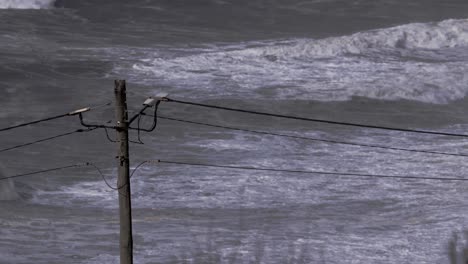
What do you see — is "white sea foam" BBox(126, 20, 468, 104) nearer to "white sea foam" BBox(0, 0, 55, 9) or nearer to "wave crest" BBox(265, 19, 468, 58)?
"wave crest" BBox(265, 19, 468, 58)

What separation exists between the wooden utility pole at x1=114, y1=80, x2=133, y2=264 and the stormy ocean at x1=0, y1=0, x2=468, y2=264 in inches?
189

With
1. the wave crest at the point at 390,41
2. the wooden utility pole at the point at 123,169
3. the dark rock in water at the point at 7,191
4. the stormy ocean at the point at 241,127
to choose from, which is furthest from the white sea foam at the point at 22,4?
the wooden utility pole at the point at 123,169

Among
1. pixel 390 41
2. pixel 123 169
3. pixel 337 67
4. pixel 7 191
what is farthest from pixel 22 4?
pixel 123 169

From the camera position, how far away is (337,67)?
33469mm

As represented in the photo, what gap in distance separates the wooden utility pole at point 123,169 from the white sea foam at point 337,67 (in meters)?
18.8

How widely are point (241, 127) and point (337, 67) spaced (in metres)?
8.48

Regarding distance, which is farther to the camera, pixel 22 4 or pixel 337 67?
pixel 22 4

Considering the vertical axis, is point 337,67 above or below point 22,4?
below

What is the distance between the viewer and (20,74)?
31.2 m

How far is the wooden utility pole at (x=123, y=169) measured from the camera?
10244 mm

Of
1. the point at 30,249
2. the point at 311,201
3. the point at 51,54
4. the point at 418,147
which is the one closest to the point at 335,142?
the point at 418,147

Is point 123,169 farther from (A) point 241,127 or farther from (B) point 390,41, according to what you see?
(B) point 390,41

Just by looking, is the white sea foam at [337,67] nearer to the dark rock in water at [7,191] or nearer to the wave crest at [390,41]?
the wave crest at [390,41]

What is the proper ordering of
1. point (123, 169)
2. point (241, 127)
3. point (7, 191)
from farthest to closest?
point (241, 127)
point (7, 191)
point (123, 169)
